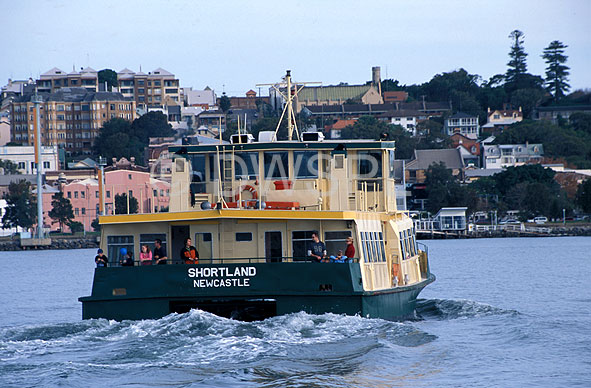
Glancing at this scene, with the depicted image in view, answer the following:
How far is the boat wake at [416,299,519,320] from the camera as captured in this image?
1247 inches

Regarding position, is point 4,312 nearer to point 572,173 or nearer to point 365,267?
point 365,267

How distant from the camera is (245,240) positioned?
25.3 meters

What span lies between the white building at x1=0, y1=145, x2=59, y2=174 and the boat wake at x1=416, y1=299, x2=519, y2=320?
15922 centimetres

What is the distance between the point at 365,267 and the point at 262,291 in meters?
3.10

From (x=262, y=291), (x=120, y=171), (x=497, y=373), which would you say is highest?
(x=120, y=171)

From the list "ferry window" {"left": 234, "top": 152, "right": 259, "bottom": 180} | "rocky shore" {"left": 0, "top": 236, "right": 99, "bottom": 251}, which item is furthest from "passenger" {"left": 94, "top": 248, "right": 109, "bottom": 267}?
"rocky shore" {"left": 0, "top": 236, "right": 99, "bottom": 251}

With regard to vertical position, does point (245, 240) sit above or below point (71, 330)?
above

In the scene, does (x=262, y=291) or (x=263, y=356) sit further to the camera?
(x=262, y=291)

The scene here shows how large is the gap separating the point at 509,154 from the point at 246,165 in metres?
157

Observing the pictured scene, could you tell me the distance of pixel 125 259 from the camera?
25.3m

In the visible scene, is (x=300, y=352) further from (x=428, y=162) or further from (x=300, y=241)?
Answer: (x=428, y=162)

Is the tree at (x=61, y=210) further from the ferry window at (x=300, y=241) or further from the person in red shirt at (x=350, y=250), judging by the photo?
the person in red shirt at (x=350, y=250)

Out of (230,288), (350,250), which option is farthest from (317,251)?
(230,288)

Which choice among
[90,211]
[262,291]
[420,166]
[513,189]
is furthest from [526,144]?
[262,291]
